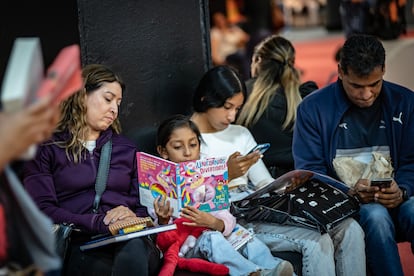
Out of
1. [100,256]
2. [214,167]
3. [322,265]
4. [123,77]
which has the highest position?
[123,77]

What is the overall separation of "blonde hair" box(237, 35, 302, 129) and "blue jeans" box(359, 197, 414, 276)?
3.14 ft

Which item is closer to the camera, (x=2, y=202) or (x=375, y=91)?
(x=2, y=202)

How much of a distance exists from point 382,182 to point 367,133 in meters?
0.35

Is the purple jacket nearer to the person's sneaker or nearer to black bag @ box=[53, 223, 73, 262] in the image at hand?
black bag @ box=[53, 223, 73, 262]

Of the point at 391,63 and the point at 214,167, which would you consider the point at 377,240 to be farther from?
the point at 391,63

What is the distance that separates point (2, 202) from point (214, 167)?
1681mm

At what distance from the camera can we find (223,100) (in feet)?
14.9

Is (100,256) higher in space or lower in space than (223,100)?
lower

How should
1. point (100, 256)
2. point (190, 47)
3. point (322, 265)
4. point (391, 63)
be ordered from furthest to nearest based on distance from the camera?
point (391, 63) < point (190, 47) < point (322, 265) < point (100, 256)

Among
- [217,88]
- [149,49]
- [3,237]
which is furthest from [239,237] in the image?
[3,237]

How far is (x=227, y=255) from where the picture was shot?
3920 mm

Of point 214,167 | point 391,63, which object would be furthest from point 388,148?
point 391,63

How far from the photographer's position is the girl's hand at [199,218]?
153 inches

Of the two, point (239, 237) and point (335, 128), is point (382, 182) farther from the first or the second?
point (239, 237)
